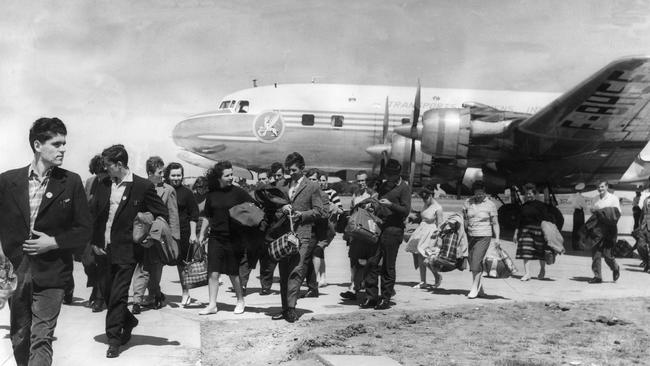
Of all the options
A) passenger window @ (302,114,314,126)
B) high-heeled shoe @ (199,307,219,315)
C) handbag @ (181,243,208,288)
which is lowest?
high-heeled shoe @ (199,307,219,315)

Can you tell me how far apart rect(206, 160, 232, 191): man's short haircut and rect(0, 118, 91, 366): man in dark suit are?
3081 mm

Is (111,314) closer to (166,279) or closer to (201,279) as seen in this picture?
(201,279)

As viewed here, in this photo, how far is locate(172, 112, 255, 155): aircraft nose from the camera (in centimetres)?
1984

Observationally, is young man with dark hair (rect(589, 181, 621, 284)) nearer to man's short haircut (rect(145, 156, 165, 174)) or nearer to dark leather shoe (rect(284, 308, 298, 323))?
dark leather shoe (rect(284, 308, 298, 323))

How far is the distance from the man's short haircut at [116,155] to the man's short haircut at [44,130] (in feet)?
5.13

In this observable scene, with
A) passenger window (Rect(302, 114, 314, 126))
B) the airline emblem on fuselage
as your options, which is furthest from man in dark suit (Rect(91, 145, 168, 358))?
passenger window (Rect(302, 114, 314, 126))

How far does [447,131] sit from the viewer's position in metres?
16.2

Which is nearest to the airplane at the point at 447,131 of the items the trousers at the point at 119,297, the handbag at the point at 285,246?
the handbag at the point at 285,246

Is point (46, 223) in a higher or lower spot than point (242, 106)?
lower

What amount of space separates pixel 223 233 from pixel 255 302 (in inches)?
55.5

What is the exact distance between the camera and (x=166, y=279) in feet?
33.6

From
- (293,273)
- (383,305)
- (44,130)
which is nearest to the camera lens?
(44,130)

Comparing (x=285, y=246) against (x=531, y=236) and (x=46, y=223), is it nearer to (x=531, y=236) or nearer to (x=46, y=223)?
(x=46, y=223)

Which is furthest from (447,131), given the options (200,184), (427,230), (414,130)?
(200,184)
